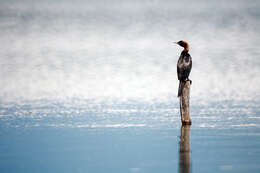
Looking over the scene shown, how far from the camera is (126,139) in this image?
1059cm

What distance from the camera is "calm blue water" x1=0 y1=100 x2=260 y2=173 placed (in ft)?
27.7

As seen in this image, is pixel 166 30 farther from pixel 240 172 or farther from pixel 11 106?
pixel 240 172

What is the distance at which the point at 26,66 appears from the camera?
34.9 m

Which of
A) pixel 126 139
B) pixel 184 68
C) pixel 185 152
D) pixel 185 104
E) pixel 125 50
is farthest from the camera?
pixel 125 50

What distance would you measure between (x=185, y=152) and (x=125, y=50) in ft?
144

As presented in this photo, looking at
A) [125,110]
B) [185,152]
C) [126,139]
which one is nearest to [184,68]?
[126,139]

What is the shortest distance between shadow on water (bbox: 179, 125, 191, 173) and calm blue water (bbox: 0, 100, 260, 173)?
3cm

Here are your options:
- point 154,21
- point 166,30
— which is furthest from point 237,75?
point 154,21

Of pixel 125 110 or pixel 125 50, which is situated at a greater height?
pixel 125 50

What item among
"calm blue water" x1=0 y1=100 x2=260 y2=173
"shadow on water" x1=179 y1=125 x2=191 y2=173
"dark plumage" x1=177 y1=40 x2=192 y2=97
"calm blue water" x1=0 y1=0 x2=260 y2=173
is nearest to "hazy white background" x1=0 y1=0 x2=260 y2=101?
"calm blue water" x1=0 y1=0 x2=260 y2=173

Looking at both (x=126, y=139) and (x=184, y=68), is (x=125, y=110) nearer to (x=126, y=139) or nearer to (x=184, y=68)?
(x=184, y=68)

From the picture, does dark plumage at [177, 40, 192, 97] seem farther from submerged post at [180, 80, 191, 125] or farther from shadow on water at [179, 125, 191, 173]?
shadow on water at [179, 125, 191, 173]

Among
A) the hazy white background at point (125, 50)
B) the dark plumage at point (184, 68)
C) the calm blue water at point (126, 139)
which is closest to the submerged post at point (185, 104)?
the dark plumage at point (184, 68)

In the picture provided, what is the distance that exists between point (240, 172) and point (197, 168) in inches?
22.6
